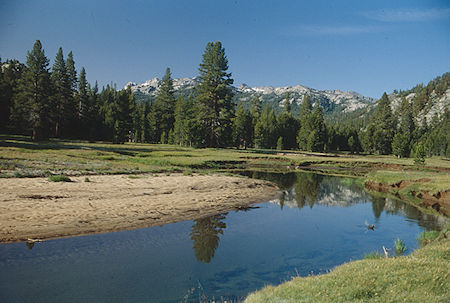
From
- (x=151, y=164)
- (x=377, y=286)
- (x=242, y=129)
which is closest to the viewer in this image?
(x=377, y=286)

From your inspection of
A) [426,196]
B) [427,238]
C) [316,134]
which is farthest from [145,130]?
[427,238]

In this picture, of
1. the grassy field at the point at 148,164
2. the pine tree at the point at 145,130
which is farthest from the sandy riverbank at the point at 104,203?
the pine tree at the point at 145,130

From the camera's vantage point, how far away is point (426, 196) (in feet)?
96.8

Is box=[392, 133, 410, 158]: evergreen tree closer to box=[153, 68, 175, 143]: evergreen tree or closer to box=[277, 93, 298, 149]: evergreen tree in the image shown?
box=[277, 93, 298, 149]: evergreen tree

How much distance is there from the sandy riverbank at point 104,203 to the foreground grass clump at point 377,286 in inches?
407

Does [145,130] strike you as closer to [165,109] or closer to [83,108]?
[165,109]

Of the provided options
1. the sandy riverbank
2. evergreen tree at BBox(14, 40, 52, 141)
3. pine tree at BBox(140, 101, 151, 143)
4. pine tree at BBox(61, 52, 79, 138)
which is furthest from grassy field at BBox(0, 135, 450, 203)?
pine tree at BBox(140, 101, 151, 143)

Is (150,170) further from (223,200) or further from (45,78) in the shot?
(45,78)

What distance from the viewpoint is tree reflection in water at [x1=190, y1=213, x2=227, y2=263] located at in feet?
41.5

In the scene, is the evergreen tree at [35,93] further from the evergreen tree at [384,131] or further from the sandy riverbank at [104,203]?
the evergreen tree at [384,131]

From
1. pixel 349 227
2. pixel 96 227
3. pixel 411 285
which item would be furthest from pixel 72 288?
pixel 349 227

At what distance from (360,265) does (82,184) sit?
65.7 ft

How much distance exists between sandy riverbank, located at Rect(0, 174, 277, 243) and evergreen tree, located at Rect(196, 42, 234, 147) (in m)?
48.0

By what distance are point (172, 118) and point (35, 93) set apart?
175ft
